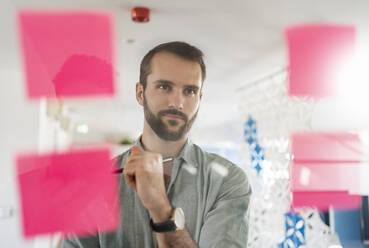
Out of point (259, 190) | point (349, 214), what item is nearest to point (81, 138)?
point (259, 190)

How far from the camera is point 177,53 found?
0.90 m

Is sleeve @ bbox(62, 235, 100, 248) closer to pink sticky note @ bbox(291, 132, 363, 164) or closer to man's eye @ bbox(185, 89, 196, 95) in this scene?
man's eye @ bbox(185, 89, 196, 95)

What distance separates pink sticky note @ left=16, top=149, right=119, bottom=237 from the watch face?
151 mm

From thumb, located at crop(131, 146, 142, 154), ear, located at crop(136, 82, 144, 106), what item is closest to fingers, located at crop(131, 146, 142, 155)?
thumb, located at crop(131, 146, 142, 154)

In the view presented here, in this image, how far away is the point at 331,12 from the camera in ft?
3.89

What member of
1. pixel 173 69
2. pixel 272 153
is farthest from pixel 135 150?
pixel 272 153

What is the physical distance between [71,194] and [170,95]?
356 mm

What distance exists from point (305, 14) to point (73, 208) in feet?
3.07

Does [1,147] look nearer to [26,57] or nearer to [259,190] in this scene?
[26,57]

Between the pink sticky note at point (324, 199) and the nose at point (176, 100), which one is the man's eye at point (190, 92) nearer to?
the nose at point (176, 100)

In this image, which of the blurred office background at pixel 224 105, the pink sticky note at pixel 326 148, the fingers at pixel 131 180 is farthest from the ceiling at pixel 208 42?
the pink sticky note at pixel 326 148

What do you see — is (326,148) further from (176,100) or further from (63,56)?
(63,56)

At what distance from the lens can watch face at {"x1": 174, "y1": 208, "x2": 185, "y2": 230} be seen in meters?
0.84

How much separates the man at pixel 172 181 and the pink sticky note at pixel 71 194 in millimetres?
33
